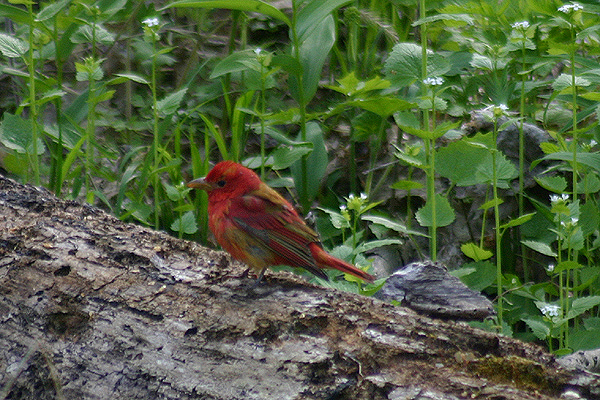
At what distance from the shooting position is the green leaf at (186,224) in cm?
351

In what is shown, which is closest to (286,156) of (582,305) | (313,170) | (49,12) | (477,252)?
(313,170)

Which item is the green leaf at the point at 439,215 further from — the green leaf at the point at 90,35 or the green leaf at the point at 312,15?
the green leaf at the point at 90,35

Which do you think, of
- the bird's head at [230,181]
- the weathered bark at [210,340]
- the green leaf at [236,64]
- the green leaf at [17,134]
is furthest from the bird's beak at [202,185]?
the green leaf at [17,134]

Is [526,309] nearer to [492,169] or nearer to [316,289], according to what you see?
[492,169]

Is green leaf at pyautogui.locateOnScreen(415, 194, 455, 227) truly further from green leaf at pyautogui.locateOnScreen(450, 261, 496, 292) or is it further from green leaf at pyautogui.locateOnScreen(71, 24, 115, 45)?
green leaf at pyautogui.locateOnScreen(71, 24, 115, 45)

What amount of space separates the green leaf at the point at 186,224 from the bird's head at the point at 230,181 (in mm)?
543

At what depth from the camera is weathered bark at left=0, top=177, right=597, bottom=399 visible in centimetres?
199

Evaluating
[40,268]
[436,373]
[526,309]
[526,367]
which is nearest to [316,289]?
[436,373]

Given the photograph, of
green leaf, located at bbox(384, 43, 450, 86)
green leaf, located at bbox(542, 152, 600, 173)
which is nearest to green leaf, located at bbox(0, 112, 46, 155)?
green leaf, located at bbox(384, 43, 450, 86)

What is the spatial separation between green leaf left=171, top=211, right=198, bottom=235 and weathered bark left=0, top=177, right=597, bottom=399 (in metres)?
0.89

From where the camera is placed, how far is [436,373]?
2012 mm

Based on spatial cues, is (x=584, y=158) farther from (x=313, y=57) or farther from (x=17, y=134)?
(x=17, y=134)

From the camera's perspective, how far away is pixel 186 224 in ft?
11.6

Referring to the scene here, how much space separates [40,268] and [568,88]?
2268 mm
